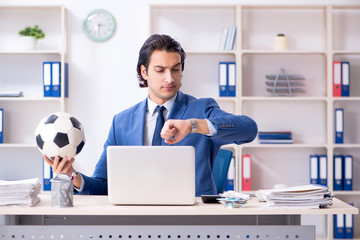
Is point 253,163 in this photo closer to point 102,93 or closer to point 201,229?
point 102,93

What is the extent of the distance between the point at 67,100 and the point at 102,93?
319 mm

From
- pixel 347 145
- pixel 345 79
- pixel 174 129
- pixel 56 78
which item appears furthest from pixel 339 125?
pixel 174 129

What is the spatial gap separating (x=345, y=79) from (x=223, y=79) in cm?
105

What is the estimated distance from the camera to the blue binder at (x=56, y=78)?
396 cm

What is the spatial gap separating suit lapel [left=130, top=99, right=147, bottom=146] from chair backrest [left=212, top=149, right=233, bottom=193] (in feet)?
1.55

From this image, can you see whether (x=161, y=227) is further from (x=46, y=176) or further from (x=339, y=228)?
(x=339, y=228)

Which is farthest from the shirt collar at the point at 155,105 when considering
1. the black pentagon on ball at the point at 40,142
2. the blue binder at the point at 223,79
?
the blue binder at the point at 223,79

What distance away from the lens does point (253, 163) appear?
4.19 meters

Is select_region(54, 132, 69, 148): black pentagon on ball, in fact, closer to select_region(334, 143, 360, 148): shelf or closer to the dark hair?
the dark hair

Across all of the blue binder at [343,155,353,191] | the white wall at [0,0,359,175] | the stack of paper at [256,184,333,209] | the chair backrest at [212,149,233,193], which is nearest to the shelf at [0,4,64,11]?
the white wall at [0,0,359,175]

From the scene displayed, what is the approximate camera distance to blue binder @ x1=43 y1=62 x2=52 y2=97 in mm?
3957

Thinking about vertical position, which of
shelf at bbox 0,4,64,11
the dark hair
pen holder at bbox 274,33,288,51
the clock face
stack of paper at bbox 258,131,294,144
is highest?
shelf at bbox 0,4,64,11

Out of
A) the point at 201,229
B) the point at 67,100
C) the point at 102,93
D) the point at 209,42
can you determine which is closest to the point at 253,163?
the point at 209,42

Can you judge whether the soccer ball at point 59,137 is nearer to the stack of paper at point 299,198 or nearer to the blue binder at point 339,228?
the stack of paper at point 299,198
